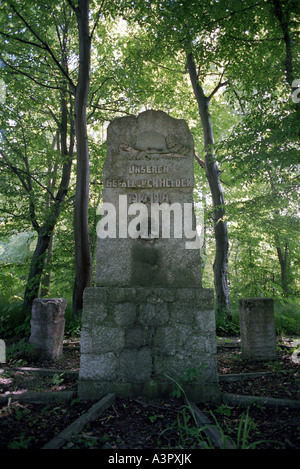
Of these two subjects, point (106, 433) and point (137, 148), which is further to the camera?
point (137, 148)

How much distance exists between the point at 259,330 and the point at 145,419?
8.62 ft

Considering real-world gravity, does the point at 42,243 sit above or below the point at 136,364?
above

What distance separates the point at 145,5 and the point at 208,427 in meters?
7.61

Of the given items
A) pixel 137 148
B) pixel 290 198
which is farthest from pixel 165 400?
pixel 290 198

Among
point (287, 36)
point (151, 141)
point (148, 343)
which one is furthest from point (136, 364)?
point (287, 36)

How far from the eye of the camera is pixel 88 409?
10.1 ft

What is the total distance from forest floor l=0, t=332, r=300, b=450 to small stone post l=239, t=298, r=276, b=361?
0.55 m

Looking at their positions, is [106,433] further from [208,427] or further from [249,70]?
[249,70]

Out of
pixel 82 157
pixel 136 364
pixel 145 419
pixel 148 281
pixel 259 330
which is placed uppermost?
pixel 82 157

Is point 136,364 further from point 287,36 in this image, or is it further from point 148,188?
point 287,36

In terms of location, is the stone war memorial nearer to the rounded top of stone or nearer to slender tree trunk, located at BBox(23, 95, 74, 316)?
the rounded top of stone

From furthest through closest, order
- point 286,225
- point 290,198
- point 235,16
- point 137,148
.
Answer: point 286,225
point 290,198
point 235,16
point 137,148

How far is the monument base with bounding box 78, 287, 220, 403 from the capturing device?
11.3ft

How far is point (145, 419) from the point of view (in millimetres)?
2924
